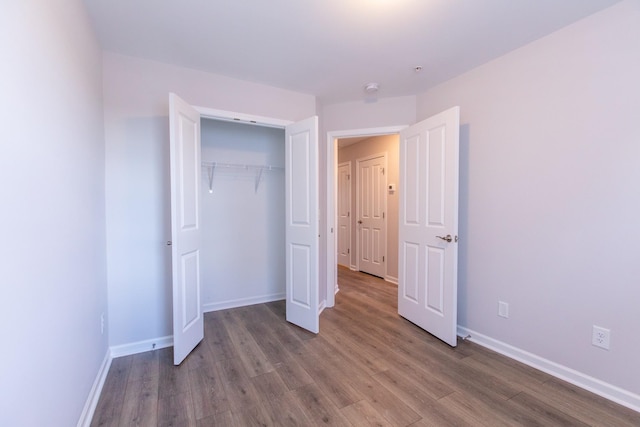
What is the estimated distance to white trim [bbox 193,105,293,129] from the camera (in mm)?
2613

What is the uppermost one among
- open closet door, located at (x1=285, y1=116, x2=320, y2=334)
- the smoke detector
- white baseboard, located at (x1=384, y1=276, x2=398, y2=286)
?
the smoke detector

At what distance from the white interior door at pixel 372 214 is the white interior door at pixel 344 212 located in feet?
1.05

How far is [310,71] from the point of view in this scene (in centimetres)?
263

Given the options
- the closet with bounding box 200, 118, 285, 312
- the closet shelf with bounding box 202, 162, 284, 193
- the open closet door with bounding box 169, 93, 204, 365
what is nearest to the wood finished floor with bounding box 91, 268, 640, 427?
the open closet door with bounding box 169, 93, 204, 365

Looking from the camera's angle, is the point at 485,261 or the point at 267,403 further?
the point at 485,261

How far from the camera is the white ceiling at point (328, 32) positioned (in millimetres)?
1782

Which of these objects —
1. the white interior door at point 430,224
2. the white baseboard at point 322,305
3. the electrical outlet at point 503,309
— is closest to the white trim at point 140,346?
the white baseboard at point 322,305

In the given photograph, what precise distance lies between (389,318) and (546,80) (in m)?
2.54

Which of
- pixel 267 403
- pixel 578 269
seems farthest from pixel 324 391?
pixel 578 269

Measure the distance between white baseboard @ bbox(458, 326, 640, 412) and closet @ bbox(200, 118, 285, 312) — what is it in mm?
2329

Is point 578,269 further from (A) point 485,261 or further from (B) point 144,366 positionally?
(B) point 144,366

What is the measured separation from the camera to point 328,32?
204 cm

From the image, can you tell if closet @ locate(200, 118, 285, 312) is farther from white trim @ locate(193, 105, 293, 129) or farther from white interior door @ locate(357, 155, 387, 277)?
white interior door @ locate(357, 155, 387, 277)

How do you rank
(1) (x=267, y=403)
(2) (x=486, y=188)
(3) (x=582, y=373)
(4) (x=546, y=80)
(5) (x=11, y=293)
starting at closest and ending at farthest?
(5) (x=11, y=293) < (1) (x=267, y=403) < (3) (x=582, y=373) < (4) (x=546, y=80) < (2) (x=486, y=188)
